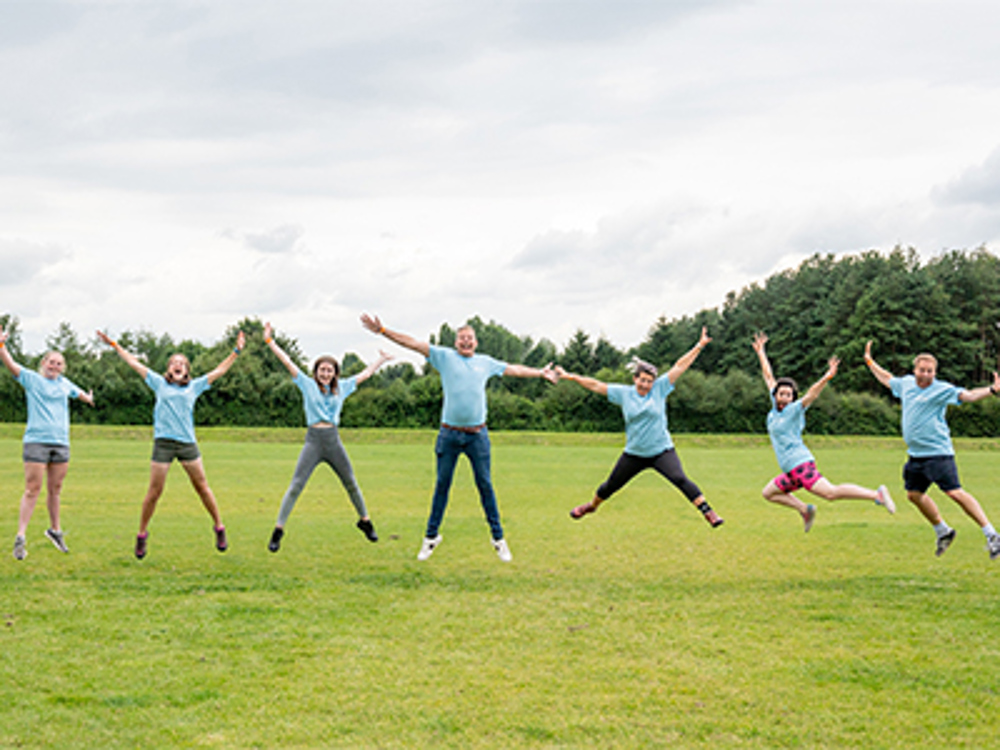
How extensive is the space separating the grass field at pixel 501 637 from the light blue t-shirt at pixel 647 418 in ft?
5.12

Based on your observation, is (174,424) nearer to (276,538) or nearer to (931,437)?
(276,538)

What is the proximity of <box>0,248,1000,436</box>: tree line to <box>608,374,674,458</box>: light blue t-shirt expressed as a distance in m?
43.7

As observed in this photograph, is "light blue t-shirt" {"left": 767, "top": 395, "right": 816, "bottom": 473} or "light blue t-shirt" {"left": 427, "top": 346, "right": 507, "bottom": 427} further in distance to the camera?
"light blue t-shirt" {"left": 767, "top": 395, "right": 816, "bottom": 473}

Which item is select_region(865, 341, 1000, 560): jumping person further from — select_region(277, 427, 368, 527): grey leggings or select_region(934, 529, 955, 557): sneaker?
select_region(277, 427, 368, 527): grey leggings

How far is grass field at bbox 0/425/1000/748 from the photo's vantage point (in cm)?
600

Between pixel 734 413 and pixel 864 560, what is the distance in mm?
46654

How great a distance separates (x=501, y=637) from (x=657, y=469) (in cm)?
398

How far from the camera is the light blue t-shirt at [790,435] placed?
1140cm

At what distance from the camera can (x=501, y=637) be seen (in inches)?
315

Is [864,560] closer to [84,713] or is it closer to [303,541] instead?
[303,541]

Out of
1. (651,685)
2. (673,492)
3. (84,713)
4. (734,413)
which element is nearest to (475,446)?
(651,685)

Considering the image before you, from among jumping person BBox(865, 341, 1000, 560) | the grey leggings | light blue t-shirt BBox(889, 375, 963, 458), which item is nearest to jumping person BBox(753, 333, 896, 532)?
jumping person BBox(865, 341, 1000, 560)

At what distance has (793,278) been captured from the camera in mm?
96062

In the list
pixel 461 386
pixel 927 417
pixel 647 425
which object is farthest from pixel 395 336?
pixel 927 417
